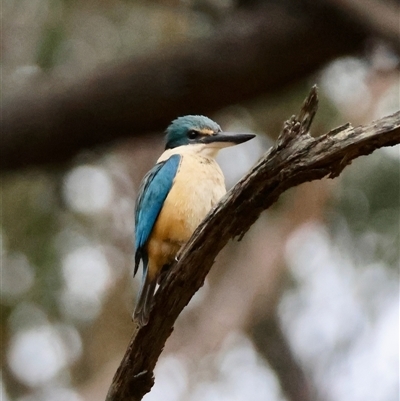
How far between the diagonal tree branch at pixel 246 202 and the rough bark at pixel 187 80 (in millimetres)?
2622

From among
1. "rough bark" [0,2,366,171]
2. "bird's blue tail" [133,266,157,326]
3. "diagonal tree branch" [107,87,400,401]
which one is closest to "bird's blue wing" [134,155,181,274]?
"bird's blue tail" [133,266,157,326]

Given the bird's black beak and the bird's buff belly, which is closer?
the bird's buff belly

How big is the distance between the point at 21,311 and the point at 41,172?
3.16 ft

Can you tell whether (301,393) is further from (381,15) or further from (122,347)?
(381,15)

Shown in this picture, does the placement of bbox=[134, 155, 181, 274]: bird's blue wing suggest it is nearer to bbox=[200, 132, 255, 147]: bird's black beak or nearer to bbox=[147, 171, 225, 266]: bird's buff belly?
bbox=[147, 171, 225, 266]: bird's buff belly

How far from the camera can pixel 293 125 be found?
1862 millimetres

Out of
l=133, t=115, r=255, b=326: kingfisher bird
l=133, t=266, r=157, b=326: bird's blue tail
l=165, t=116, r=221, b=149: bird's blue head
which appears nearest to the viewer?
l=133, t=266, r=157, b=326: bird's blue tail

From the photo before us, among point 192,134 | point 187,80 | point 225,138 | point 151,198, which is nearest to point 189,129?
point 192,134

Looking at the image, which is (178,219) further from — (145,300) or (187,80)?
(187,80)

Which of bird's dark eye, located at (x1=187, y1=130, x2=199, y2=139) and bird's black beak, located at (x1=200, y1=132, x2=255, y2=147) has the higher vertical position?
bird's dark eye, located at (x1=187, y1=130, x2=199, y2=139)

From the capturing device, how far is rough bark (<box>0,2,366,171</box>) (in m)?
4.62

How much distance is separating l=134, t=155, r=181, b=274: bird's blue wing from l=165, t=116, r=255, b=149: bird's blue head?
0.13m

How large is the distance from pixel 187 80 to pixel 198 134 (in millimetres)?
2038

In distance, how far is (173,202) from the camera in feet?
7.86
